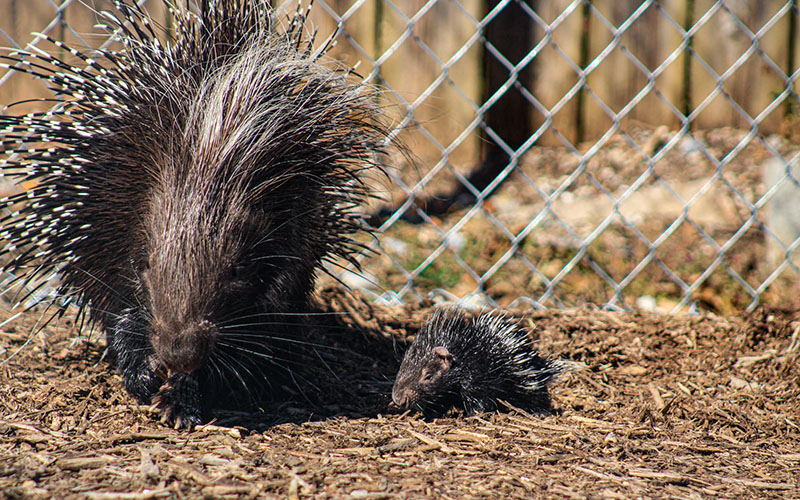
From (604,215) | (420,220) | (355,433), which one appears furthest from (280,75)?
(604,215)

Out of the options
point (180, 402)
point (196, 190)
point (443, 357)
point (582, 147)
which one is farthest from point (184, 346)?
point (582, 147)

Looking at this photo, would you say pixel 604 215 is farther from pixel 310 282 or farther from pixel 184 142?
pixel 184 142

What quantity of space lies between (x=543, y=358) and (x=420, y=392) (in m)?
0.63

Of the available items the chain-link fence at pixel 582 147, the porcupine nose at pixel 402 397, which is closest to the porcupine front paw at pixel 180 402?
the porcupine nose at pixel 402 397

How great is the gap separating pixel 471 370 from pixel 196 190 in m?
1.19

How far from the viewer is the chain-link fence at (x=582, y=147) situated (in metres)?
4.19

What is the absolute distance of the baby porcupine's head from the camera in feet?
6.57

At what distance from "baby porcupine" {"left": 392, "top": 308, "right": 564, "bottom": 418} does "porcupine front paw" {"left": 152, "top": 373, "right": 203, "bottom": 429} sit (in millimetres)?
664

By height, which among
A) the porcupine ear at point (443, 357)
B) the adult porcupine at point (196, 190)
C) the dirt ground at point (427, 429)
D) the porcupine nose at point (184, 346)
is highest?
the adult porcupine at point (196, 190)

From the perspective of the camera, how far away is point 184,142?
2072 millimetres

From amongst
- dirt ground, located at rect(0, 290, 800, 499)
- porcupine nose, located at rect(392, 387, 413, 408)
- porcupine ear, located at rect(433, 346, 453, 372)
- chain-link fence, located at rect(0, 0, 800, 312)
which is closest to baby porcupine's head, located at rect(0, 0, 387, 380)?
dirt ground, located at rect(0, 290, 800, 499)

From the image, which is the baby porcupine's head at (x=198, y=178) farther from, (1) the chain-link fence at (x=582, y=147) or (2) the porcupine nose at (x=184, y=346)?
(1) the chain-link fence at (x=582, y=147)

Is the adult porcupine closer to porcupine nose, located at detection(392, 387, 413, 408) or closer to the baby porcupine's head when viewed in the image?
the baby porcupine's head

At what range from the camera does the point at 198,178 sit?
203 cm
